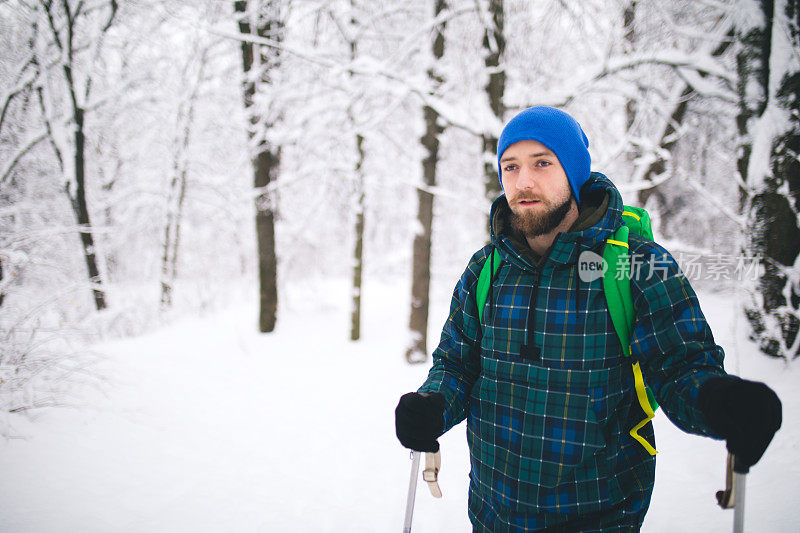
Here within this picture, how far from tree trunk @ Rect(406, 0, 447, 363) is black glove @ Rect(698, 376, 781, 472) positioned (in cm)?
533

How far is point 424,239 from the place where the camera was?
6.31 m

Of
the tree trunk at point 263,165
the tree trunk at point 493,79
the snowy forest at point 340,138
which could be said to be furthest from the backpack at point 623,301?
the tree trunk at point 263,165

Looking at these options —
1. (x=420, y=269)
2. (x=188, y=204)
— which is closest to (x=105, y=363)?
(x=420, y=269)

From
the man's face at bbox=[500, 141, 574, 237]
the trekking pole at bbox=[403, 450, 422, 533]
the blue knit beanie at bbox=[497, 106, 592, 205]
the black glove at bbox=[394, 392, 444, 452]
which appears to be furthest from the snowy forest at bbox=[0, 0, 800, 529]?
the black glove at bbox=[394, 392, 444, 452]

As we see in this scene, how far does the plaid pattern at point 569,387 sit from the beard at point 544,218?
0.32ft

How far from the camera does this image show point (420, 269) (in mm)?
6359

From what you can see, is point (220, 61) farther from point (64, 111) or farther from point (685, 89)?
point (685, 89)

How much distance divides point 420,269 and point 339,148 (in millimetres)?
2818

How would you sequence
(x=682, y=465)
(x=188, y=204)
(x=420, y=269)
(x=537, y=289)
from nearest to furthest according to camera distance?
(x=537, y=289), (x=682, y=465), (x=420, y=269), (x=188, y=204)

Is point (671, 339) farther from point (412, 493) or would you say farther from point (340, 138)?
point (340, 138)

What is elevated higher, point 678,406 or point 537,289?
point 537,289

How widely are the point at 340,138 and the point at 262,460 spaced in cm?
443

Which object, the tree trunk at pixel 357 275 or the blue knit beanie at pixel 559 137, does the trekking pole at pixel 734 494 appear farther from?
the tree trunk at pixel 357 275

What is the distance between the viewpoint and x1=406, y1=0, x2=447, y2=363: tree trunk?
615 cm
